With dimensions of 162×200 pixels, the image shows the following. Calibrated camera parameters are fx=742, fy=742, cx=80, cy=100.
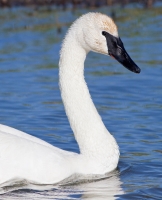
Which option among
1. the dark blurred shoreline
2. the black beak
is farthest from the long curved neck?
the dark blurred shoreline

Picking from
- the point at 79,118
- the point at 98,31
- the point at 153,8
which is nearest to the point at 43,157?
the point at 79,118

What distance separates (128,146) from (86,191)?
1926mm

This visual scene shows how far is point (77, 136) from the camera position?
8.28m

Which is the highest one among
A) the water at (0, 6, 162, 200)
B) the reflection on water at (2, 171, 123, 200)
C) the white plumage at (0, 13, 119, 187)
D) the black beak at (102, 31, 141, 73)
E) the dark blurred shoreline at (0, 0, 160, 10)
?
the black beak at (102, 31, 141, 73)

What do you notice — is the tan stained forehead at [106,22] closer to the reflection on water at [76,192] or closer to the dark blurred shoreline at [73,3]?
the reflection on water at [76,192]

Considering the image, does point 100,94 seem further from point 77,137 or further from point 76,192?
point 76,192

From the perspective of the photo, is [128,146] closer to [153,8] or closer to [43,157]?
[43,157]

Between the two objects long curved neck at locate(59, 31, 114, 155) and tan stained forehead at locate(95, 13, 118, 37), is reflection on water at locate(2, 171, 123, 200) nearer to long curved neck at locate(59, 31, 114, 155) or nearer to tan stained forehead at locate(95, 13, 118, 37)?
long curved neck at locate(59, 31, 114, 155)

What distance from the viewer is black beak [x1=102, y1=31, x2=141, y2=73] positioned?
318 inches

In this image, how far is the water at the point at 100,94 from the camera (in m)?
8.09

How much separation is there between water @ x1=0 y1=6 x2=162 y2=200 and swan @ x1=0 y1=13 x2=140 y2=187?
0.18 meters

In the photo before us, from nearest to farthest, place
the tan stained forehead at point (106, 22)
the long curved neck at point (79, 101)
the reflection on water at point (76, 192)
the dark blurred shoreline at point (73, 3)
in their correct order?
the reflection on water at point (76, 192) → the tan stained forehead at point (106, 22) → the long curved neck at point (79, 101) → the dark blurred shoreline at point (73, 3)

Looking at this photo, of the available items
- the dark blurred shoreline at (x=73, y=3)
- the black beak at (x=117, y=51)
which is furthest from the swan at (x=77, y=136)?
the dark blurred shoreline at (x=73, y=3)

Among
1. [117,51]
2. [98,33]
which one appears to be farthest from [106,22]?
[117,51]
